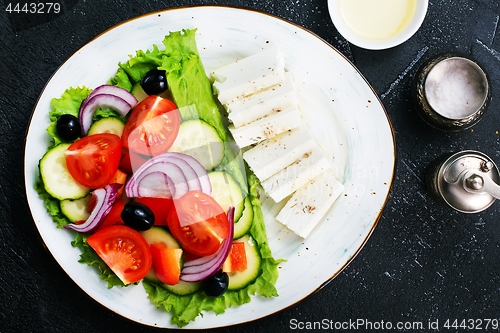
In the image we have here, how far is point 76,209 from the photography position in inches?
82.7

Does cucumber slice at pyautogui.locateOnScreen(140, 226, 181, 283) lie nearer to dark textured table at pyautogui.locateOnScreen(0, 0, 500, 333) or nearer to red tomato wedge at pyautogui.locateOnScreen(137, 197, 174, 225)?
red tomato wedge at pyautogui.locateOnScreen(137, 197, 174, 225)

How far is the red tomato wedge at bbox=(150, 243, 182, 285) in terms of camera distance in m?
1.96

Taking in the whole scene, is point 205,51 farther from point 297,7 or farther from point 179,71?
point 297,7

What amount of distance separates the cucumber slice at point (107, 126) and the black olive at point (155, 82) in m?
0.31

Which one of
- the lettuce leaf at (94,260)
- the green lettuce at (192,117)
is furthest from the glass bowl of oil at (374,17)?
the lettuce leaf at (94,260)

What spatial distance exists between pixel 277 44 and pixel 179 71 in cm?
74

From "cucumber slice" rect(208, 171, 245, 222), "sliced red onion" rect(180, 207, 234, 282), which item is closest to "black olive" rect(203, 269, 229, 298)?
"sliced red onion" rect(180, 207, 234, 282)

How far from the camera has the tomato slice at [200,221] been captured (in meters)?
1.88

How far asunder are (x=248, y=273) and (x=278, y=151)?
0.88 m

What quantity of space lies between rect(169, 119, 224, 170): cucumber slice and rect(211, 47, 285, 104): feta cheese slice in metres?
0.28

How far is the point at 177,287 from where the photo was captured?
210 cm

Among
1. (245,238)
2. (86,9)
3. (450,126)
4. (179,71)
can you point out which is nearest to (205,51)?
(179,71)

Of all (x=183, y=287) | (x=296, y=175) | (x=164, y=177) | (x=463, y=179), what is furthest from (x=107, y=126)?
(x=463, y=179)

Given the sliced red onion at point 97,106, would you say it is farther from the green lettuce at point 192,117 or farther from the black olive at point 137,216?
the black olive at point 137,216
